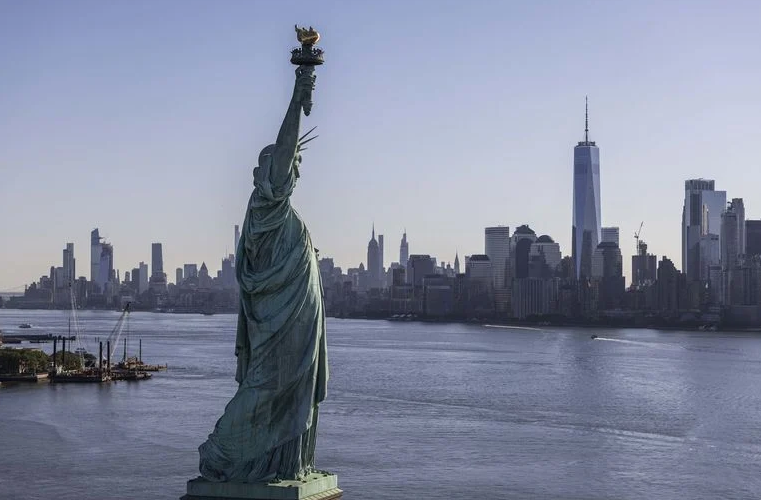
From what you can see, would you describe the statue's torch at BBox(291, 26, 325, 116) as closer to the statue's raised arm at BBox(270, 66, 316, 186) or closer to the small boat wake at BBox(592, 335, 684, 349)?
the statue's raised arm at BBox(270, 66, 316, 186)

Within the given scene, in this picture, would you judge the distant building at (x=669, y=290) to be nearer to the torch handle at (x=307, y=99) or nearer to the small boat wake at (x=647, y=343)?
the small boat wake at (x=647, y=343)

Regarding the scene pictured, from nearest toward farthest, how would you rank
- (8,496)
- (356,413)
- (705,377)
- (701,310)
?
(8,496)
(356,413)
(705,377)
(701,310)

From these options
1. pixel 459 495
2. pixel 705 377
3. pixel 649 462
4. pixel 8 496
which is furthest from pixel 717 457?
pixel 705 377

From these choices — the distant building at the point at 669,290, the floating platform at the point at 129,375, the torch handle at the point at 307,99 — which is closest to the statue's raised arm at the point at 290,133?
the torch handle at the point at 307,99

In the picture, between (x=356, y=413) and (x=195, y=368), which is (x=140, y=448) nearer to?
(x=356, y=413)

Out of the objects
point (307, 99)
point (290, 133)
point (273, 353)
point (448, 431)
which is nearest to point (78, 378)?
point (448, 431)

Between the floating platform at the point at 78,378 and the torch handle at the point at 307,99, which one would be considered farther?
the floating platform at the point at 78,378

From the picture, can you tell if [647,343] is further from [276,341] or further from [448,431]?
[276,341]
